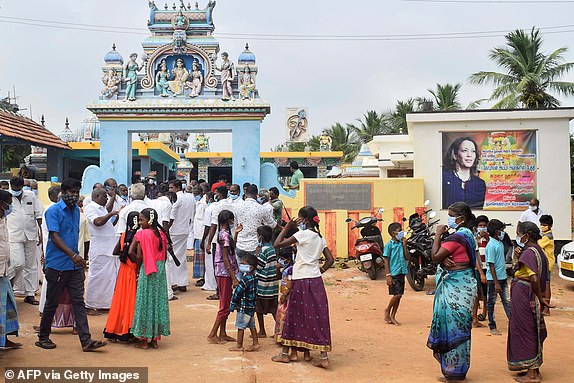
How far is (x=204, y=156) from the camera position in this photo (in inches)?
1228

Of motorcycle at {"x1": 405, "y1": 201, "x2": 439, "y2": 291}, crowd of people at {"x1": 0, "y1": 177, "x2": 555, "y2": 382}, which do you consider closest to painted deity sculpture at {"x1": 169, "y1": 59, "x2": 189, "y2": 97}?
motorcycle at {"x1": 405, "y1": 201, "x2": 439, "y2": 291}

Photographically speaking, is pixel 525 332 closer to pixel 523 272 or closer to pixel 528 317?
pixel 528 317

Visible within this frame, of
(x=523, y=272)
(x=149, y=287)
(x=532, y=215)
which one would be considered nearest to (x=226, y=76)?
(x=532, y=215)

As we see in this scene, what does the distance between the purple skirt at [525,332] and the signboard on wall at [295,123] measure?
76.5ft

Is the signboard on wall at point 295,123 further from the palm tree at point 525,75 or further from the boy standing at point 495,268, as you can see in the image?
the boy standing at point 495,268

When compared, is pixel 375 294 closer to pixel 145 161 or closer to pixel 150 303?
pixel 150 303

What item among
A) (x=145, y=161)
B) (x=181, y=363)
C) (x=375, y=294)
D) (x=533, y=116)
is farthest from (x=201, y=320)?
(x=145, y=161)

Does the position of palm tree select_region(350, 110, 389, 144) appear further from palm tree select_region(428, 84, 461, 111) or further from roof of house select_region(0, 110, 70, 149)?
roof of house select_region(0, 110, 70, 149)

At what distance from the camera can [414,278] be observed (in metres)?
10.6

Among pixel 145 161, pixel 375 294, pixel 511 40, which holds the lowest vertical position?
pixel 375 294

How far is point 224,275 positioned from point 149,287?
2.81 ft

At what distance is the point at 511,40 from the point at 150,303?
24.1m

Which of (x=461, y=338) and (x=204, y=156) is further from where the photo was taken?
(x=204, y=156)

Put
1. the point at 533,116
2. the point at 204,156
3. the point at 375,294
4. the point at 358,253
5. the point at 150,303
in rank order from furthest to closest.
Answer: the point at 204,156 < the point at 533,116 < the point at 358,253 < the point at 375,294 < the point at 150,303
